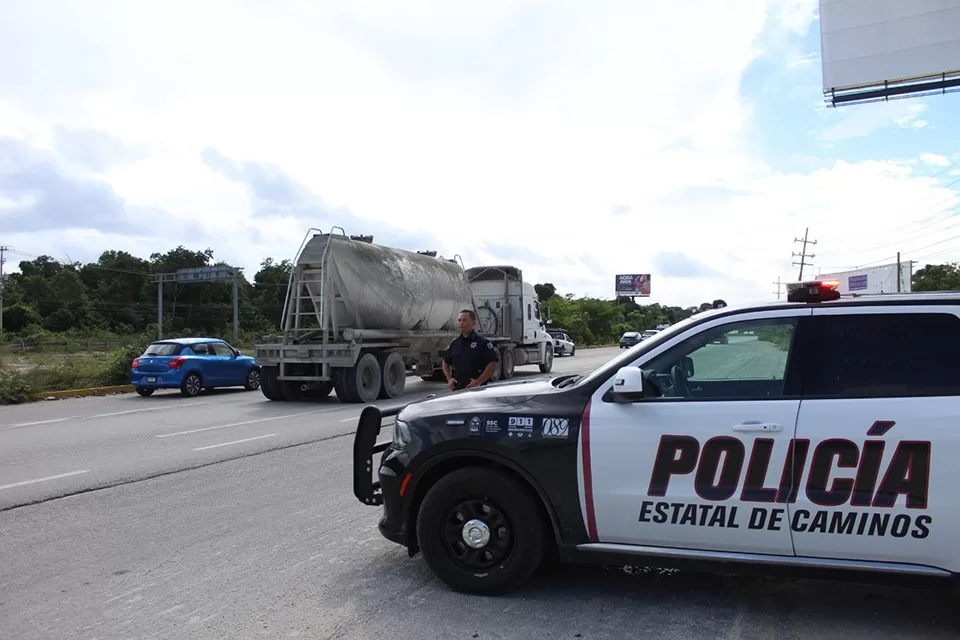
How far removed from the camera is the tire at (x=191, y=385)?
17.8 metres

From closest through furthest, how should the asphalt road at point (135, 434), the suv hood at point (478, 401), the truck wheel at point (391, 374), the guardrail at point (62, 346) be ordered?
the suv hood at point (478, 401) → the asphalt road at point (135, 434) → the truck wheel at point (391, 374) → the guardrail at point (62, 346)

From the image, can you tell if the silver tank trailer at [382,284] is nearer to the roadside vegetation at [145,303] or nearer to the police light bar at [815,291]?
the police light bar at [815,291]

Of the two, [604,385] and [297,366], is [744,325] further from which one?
[297,366]

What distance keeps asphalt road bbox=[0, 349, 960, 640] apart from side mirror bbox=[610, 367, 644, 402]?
117 cm

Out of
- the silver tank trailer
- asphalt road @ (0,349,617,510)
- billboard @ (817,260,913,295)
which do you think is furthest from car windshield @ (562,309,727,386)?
billboard @ (817,260,913,295)

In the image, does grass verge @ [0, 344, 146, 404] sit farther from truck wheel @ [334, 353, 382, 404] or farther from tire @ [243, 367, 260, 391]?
truck wheel @ [334, 353, 382, 404]

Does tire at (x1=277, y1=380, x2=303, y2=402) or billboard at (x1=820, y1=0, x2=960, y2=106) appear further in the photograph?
billboard at (x1=820, y1=0, x2=960, y2=106)

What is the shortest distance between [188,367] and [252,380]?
7.04ft

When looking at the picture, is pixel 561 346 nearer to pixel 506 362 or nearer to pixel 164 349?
pixel 506 362

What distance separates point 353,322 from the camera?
1622 cm

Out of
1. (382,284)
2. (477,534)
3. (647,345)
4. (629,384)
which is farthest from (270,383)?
(629,384)

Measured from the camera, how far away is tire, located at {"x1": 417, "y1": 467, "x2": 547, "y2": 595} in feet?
13.6

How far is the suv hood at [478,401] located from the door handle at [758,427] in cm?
102

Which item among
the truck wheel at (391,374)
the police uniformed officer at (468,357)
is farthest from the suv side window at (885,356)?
the truck wheel at (391,374)
